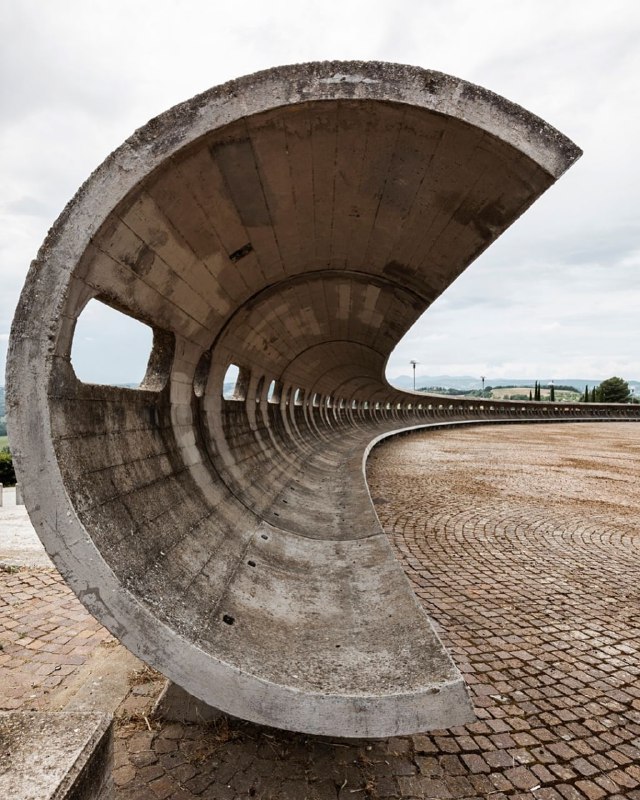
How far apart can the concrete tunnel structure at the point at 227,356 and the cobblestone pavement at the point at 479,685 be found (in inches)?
18.4

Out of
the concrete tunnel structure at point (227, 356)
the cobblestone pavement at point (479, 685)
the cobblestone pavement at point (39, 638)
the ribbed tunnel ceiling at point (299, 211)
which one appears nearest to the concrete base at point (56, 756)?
the concrete tunnel structure at point (227, 356)

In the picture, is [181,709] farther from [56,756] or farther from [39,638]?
[39,638]

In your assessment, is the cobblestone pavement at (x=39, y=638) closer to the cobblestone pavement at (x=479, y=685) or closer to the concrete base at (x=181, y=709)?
the cobblestone pavement at (x=479, y=685)

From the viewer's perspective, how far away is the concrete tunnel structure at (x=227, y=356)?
8.80 feet

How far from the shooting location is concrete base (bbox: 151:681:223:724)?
3.29 m

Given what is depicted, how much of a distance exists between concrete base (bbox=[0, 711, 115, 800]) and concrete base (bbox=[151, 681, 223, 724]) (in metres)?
1.01

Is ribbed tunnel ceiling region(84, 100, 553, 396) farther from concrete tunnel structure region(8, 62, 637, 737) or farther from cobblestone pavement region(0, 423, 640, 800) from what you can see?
cobblestone pavement region(0, 423, 640, 800)

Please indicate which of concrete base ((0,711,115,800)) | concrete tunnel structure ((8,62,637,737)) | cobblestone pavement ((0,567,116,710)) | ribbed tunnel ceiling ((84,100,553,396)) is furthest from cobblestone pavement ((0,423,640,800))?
ribbed tunnel ceiling ((84,100,553,396))

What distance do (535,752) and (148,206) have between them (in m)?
4.05

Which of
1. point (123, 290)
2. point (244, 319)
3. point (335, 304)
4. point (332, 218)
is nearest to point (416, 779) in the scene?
point (123, 290)

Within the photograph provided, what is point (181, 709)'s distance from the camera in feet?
11.0

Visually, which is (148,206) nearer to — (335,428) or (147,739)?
(147,739)

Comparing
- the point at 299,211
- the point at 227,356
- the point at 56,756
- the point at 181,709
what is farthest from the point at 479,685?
the point at 227,356

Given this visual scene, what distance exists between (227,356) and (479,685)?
4.66m
